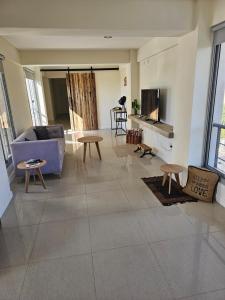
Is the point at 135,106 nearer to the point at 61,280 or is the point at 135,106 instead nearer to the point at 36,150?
the point at 36,150

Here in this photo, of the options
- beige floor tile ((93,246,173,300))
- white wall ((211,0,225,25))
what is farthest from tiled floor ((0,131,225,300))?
white wall ((211,0,225,25))

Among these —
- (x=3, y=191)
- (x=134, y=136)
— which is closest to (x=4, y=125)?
(x=3, y=191)

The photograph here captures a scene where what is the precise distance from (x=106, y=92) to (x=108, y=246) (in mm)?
6634

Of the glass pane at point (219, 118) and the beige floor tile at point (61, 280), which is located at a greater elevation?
the glass pane at point (219, 118)

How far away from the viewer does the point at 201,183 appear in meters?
2.79

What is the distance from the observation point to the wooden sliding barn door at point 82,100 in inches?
294

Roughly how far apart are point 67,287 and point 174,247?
107cm

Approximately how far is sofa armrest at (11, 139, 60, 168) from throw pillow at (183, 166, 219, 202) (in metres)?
2.27

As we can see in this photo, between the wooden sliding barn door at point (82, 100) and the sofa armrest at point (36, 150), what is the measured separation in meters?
4.51

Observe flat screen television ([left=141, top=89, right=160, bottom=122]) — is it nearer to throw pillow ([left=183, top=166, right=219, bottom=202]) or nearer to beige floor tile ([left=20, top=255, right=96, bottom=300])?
throw pillow ([left=183, top=166, right=219, bottom=202])

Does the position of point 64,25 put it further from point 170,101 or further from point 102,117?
point 102,117

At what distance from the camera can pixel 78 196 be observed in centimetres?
306

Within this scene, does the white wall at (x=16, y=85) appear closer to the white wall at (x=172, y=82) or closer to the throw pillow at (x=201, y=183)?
the white wall at (x=172, y=82)

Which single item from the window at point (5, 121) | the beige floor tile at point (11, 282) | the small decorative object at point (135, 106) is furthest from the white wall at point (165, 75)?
the beige floor tile at point (11, 282)
